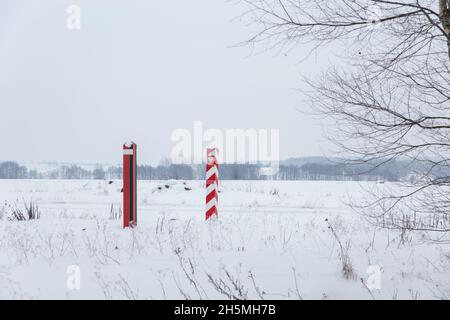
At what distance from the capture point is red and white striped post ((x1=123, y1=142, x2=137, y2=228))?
6.01m

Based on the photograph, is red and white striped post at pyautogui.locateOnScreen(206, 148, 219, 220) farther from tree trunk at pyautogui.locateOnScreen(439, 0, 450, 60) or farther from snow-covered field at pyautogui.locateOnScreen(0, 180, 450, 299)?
tree trunk at pyautogui.locateOnScreen(439, 0, 450, 60)

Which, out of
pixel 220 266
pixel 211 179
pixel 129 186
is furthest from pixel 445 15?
pixel 129 186

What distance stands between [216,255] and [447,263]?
281 centimetres

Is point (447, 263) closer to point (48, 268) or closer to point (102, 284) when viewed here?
point (102, 284)

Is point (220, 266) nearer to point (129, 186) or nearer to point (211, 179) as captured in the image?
point (129, 186)

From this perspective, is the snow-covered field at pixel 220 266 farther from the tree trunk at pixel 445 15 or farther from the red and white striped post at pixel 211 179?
the tree trunk at pixel 445 15

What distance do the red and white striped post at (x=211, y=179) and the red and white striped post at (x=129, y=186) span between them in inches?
68.2

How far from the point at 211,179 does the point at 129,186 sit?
1.93 m

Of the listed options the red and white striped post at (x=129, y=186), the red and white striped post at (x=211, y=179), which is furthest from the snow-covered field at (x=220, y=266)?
the red and white striped post at (x=211, y=179)

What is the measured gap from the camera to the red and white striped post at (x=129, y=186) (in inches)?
237

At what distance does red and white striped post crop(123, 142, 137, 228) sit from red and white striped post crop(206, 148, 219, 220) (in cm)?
173

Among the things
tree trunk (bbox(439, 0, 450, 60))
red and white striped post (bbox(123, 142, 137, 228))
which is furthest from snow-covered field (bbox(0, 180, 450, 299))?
tree trunk (bbox(439, 0, 450, 60))
